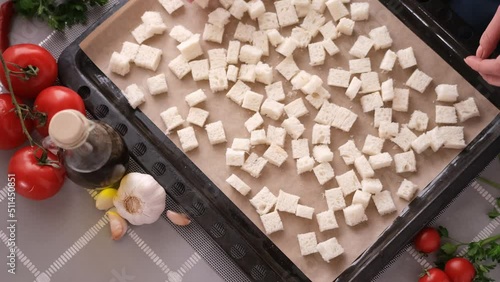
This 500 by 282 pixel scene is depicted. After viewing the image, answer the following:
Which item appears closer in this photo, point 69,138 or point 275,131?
point 69,138

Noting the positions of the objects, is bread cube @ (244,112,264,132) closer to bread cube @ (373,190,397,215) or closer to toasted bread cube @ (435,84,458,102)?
A: bread cube @ (373,190,397,215)

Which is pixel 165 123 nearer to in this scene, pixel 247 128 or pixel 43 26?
pixel 247 128

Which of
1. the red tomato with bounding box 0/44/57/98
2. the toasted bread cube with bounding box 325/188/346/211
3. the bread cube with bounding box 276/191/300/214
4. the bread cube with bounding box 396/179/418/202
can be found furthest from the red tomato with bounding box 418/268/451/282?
the red tomato with bounding box 0/44/57/98

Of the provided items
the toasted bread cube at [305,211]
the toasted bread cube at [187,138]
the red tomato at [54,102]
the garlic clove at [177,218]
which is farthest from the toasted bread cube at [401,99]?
the red tomato at [54,102]

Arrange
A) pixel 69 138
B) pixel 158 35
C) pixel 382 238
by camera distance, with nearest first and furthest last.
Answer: pixel 69 138
pixel 382 238
pixel 158 35

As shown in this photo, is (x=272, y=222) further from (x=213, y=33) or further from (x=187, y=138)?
(x=213, y=33)

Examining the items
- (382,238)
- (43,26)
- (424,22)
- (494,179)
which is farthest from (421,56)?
(43,26)

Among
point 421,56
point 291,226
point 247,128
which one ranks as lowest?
point 291,226
